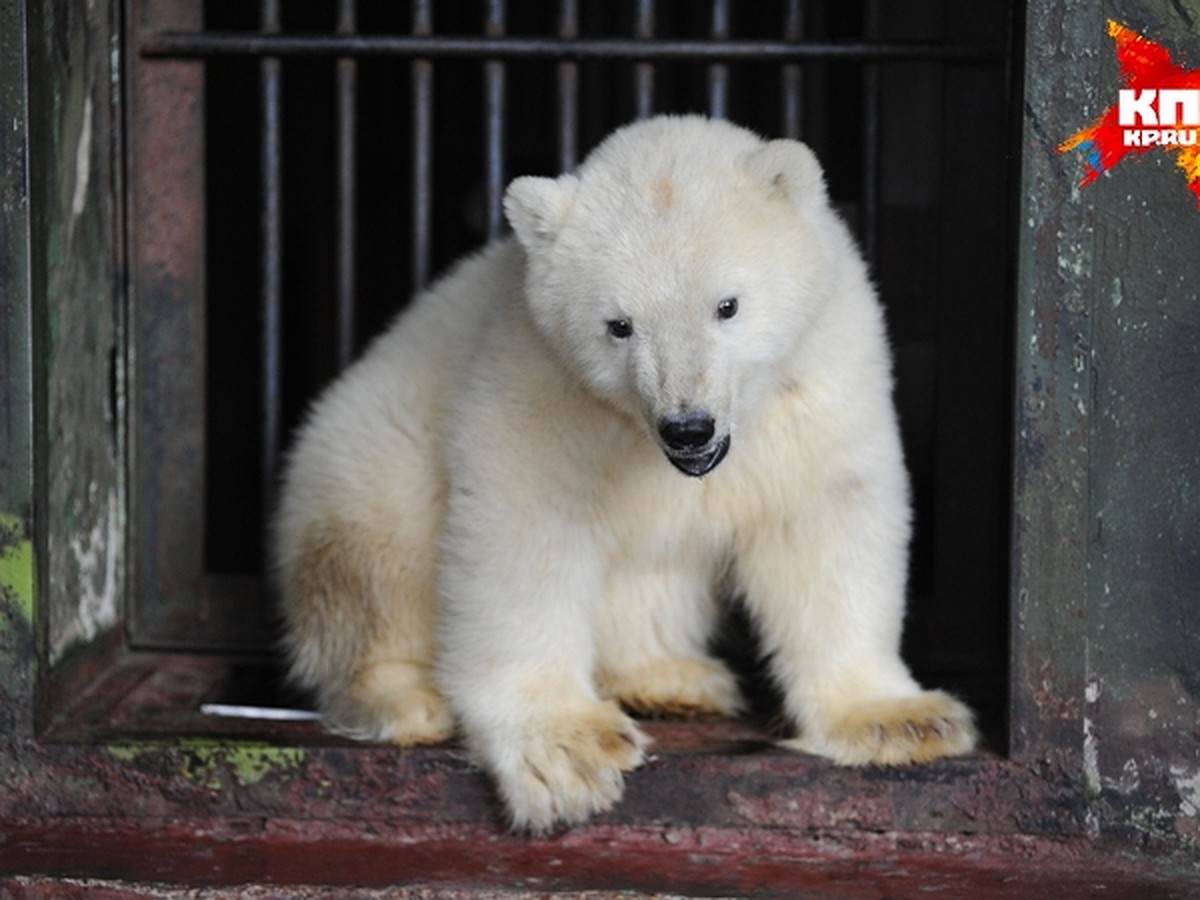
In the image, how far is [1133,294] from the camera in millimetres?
2723

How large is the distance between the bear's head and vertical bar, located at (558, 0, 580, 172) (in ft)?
2.41

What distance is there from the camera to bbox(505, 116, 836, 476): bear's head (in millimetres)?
2494

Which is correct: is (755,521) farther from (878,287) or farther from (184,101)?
(184,101)

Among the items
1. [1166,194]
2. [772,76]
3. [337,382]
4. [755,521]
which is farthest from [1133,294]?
[772,76]

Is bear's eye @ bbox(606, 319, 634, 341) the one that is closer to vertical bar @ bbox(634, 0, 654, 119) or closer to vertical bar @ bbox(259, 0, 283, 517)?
vertical bar @ bbox(634, 0, 654, 119)

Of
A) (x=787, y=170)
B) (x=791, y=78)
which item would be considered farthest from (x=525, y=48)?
(x=787, y=170)

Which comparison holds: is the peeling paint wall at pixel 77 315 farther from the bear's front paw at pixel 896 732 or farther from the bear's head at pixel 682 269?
the bear's front paw at pixel 896 732

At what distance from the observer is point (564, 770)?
2.76 meters

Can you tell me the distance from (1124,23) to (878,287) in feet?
4.31

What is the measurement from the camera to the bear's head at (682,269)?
2.49 m

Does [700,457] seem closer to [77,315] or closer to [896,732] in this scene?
[896,732]

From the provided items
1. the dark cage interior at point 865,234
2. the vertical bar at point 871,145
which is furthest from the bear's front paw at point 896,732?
the vertical bar at point 871,145

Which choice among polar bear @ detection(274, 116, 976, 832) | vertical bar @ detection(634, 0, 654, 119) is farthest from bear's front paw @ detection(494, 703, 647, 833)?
vertical bar @ detection(634, 0, 654, 119)

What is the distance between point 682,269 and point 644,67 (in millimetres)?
1220
